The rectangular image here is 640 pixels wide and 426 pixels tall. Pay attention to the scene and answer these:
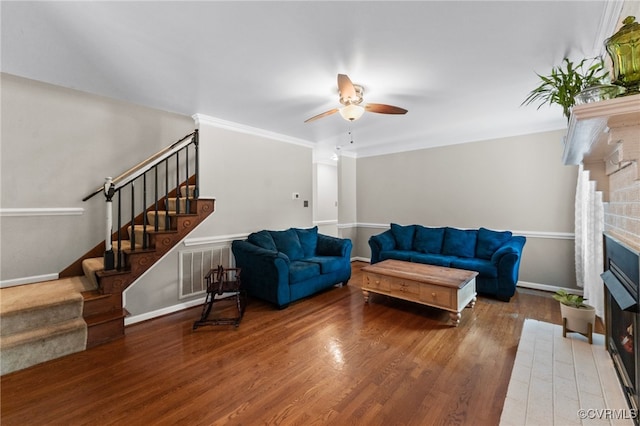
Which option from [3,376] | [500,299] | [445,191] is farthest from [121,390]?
[445,191]

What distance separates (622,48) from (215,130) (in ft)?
12.2

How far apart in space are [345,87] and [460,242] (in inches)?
128

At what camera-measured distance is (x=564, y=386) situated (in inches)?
65.3

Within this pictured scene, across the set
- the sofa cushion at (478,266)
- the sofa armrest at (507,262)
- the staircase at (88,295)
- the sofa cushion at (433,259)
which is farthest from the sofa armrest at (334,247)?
the sofa armrest at (507,262)

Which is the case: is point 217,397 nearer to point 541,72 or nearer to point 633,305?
point 633,305

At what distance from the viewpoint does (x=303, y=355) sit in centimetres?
229

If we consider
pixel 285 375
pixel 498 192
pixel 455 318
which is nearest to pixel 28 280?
pixel 285 375

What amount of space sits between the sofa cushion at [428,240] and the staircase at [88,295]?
3430 millimetres

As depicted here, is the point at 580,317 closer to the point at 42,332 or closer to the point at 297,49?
the point at 297,49

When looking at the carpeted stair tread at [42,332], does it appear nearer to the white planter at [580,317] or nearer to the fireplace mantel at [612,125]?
the fireplace mantel at [612,125]

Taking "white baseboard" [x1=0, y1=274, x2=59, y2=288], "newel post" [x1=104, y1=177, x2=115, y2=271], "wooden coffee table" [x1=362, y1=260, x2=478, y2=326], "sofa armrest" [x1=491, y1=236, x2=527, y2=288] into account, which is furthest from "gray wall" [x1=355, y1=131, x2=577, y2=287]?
"white baseboard" [x1=0, y1=274, x2=59, y2=288]

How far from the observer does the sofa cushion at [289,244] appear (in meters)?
3.98

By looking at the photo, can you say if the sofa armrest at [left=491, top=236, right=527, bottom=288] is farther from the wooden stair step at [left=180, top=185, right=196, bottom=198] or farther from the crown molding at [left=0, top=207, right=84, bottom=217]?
the crown molding at [left=0, top=207, right=84, bottom=217]

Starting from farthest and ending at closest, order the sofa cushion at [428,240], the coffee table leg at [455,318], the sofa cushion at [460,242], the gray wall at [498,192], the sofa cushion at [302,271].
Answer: the sofa cushion at [428,240] → the sofa cushion at [460,242] → the gray wall at [498,192] → the sofa cushion at [302,271] → the coffee table leg at [455,318]
